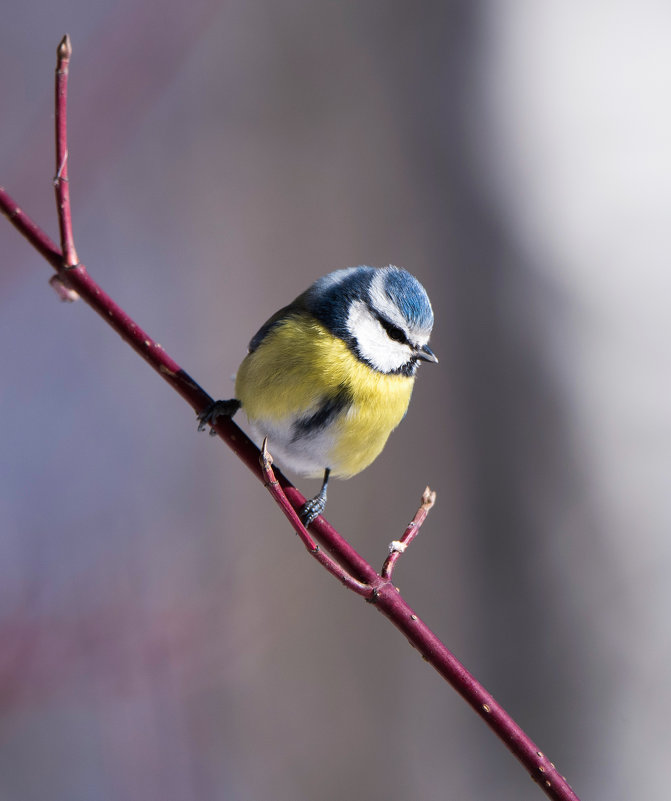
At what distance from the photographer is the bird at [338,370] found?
101cm

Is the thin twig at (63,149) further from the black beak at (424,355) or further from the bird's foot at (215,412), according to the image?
the black beak at (424,355)

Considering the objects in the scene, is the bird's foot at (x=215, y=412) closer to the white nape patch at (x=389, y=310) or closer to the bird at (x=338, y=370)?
the bird at (x=338, y=370)

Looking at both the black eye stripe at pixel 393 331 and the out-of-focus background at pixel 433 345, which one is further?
the out-of-focus background at pixel 433 345

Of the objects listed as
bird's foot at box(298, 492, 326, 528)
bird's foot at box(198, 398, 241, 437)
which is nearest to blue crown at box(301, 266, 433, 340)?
bird's foot at box(198, 398, 241, 437)

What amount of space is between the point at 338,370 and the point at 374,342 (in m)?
0.09

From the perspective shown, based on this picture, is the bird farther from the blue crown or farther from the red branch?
the red branch

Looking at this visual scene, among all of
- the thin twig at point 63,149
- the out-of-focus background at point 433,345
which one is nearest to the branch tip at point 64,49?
the thin twig at point 63,149

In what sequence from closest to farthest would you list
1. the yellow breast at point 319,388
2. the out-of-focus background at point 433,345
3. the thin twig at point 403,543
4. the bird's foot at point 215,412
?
the thin twig at point 403,543 → the bird's foot at point 215,412 → the yellow breast at point 319,388 → the out-of-focus background at point 433,345

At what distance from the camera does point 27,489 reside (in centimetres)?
137

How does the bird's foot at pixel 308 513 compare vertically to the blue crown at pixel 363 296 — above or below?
below

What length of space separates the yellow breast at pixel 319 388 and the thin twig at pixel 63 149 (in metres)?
0.43

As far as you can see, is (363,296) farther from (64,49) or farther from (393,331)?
(64,49)

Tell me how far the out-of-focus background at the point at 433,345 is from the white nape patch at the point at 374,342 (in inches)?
27.7

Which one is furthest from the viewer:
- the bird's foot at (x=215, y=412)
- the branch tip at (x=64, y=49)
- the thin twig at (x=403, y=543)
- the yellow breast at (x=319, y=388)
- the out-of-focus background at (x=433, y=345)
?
the out-of-focus background at (x=433, y=345)
